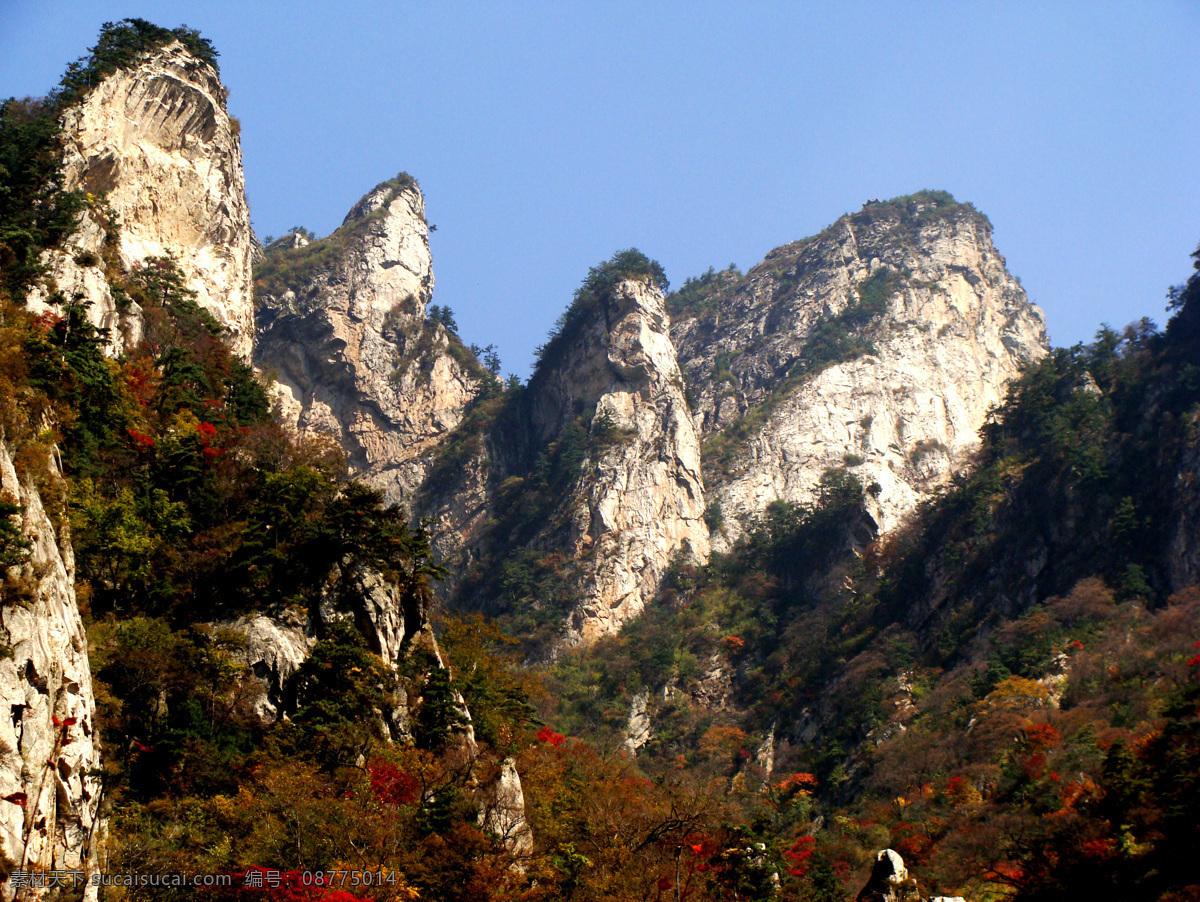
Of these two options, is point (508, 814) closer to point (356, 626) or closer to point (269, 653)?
point (356, 626)

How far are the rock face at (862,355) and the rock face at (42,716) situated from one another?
49.1 metres

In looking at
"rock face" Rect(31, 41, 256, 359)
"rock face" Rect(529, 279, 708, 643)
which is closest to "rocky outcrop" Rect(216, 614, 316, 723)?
"rock face" Rect(31, 41, 256, 359)

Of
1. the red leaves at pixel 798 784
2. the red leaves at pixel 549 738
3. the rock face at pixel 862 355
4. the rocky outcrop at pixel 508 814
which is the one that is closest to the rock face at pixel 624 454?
the rock face at pixel 862 355

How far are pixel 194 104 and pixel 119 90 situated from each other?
3458 mm

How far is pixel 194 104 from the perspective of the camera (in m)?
44.3

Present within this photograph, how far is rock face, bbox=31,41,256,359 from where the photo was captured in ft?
127

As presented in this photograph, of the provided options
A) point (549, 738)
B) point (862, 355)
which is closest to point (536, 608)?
point (549, 738)

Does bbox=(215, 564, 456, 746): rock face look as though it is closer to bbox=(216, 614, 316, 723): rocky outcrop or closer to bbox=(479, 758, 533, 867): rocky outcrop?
bbox=(216, 614, 316, 723): rocky outcrop

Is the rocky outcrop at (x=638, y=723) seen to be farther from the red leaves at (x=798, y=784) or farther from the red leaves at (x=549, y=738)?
the red leaves at (x=549, y=738)

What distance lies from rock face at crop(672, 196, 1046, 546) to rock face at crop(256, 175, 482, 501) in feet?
69.8

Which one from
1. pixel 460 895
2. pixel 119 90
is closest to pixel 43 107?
pixel 119 90

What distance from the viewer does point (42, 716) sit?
1611 cm

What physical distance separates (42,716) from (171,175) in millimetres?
31921

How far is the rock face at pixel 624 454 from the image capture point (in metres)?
61.9
